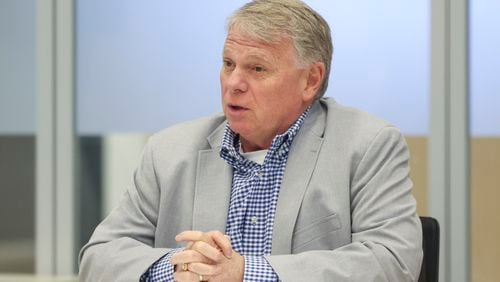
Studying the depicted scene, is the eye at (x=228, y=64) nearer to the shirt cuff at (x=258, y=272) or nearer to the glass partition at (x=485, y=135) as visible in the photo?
the shirt cuff at (x=258, y=272)

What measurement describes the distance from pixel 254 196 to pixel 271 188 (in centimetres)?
5

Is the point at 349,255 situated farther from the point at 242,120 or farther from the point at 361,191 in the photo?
the point at 242,120

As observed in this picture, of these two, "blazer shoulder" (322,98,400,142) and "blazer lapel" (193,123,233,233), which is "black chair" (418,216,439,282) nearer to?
"blazer shoulder" (322,98,400,142)

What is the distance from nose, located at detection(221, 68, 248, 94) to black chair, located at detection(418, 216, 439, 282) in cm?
63

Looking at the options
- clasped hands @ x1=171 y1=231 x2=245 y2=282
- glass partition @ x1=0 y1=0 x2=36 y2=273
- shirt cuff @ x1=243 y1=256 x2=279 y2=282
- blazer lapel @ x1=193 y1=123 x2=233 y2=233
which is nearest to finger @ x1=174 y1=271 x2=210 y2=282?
clasped hands @ x1=171 y1=231 x2=245 y2=282

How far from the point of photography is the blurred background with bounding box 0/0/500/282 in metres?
3.94

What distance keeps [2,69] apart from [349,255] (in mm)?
3033

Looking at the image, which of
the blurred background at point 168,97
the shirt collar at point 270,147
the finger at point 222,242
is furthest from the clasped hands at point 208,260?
the blurred background at point 168,97

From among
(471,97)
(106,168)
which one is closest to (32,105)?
(106,168)

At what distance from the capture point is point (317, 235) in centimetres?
227

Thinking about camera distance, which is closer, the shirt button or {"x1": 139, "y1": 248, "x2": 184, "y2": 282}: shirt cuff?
{"x1": 139, "y1": 248, "x2": 184, "y2": 282}: shirt cuff

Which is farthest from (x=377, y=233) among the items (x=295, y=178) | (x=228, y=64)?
(x=228, y=64)

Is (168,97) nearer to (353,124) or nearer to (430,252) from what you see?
(353,124)

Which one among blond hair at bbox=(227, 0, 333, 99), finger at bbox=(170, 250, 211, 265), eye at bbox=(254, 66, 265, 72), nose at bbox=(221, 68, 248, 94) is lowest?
finger at bbox=(170, 250, 211, 265)
